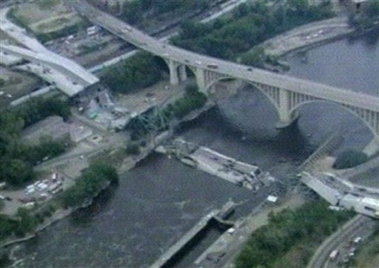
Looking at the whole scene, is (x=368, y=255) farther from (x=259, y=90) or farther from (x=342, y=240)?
(x=259, y=90)

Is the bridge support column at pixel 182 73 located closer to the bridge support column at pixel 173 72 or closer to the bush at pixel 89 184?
the bridge support column at pixel 173 72

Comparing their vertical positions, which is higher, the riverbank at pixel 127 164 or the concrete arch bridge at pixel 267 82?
the concrete arch bridge at pixel 267 82

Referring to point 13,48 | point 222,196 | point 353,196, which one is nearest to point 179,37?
point 13,48

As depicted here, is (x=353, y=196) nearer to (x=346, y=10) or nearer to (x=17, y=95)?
(x=17, y=95)

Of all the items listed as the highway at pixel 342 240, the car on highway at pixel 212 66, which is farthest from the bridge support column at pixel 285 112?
the highway at pixel 342 240

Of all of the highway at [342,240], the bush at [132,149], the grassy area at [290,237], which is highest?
the grassy area at [290,237]

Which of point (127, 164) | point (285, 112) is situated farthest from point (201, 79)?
point (127, 164)
